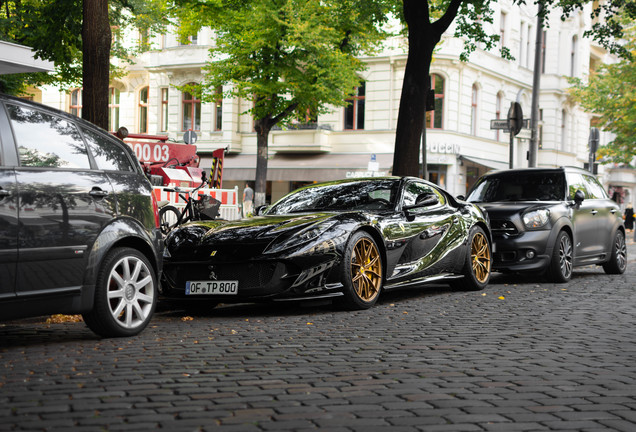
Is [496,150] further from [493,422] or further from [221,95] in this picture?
[493,422]

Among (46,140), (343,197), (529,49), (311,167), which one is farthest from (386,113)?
(46,140)

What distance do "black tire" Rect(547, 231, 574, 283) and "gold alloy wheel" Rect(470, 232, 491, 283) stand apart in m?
1.42

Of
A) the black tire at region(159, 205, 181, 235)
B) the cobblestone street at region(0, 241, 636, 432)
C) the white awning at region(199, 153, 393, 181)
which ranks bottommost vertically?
the cobblestone street at region(0, 241, 636, 432)

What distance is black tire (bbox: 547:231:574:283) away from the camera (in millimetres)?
11773

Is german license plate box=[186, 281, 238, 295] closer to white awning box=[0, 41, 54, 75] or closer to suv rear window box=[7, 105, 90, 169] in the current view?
suv rear window box=[7, 105, 90, 169]

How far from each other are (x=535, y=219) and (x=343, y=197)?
12.1ft

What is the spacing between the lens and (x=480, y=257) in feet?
35.1

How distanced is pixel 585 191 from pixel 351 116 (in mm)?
26392

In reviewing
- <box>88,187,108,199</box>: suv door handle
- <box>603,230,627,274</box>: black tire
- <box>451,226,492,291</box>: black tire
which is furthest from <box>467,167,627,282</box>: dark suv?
<box>88,187,108,199</box>: suv door handle

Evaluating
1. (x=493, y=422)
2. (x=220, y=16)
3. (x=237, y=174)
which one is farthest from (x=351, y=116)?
(x=493, y=422)

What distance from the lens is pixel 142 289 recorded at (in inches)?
263

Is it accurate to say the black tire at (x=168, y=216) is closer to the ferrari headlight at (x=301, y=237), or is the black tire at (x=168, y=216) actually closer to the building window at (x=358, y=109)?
the ferrari headlight at (x=301, y=237)

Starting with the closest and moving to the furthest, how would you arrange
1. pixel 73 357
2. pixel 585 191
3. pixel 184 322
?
1. pixel 73 357
2. pixel 184 322
3. pixel 585 191

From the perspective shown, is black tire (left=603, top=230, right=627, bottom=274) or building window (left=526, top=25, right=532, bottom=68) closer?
black tire (left=603, top=230, right=627, bottom=274)
